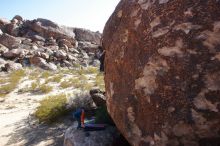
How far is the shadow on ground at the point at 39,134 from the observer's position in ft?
21.1

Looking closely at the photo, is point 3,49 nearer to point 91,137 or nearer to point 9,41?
point 9,41

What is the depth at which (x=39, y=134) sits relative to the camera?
22.8 feet

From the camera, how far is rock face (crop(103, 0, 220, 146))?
272 cm

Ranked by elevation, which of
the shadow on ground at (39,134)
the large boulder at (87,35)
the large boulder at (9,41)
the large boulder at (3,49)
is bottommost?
the shadow on ground at (39,134)

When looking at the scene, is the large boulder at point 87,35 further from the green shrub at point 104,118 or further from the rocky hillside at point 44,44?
the green shrub at point 104,118

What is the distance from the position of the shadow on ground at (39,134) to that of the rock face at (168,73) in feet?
10.6

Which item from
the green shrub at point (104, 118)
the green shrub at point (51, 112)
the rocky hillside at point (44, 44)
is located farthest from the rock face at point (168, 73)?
the rocky hillside at point (44, 44)

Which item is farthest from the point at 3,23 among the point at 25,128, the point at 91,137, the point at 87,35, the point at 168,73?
the point at 168,73

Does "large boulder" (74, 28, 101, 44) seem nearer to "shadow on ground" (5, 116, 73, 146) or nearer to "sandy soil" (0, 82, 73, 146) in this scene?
"sandy soil" (0, 82, 73, 146)

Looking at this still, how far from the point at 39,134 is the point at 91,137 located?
283 cm

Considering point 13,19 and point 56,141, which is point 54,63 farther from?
point 56,141

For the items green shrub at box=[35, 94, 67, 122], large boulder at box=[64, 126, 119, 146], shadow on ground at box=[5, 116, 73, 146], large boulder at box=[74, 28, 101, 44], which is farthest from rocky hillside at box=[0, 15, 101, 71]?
large boulder at box=[64, 126, 119, 146]

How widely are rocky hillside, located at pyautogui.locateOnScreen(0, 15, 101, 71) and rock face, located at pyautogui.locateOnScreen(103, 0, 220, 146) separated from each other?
1787cm

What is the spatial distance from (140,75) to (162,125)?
635 millimetres
